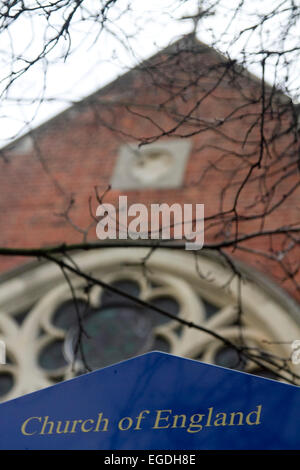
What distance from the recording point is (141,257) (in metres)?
7.52

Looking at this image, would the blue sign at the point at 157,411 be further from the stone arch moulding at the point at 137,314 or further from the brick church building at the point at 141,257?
the stone arch moulding at the point at 137,314

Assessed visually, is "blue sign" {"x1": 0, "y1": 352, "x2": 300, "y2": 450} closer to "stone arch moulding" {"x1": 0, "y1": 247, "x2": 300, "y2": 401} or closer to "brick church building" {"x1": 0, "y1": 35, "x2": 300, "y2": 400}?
"brick church building" {"x1": 0, "y1": 35, "x2": 300, "y2": 400}

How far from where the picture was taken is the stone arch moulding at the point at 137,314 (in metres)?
6.72

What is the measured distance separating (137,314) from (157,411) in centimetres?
527

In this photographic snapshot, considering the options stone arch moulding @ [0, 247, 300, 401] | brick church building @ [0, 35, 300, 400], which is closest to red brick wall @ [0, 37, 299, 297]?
brick church building @ [0, 35, 300, 400]

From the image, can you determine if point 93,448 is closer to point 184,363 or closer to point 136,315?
point 184,363

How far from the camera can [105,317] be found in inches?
289

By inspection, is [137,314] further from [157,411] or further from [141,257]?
[157,411]

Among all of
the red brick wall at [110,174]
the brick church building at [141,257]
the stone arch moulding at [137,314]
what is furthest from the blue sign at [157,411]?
the red brick wall at [110,174]

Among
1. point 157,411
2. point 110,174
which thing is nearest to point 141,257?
point 110,174

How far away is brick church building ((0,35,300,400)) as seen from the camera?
671 cm

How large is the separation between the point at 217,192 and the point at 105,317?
1757 millimetres

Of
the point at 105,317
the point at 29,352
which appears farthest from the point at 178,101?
the point at 29,352

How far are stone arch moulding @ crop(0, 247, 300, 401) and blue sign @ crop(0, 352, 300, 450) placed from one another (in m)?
4.31
